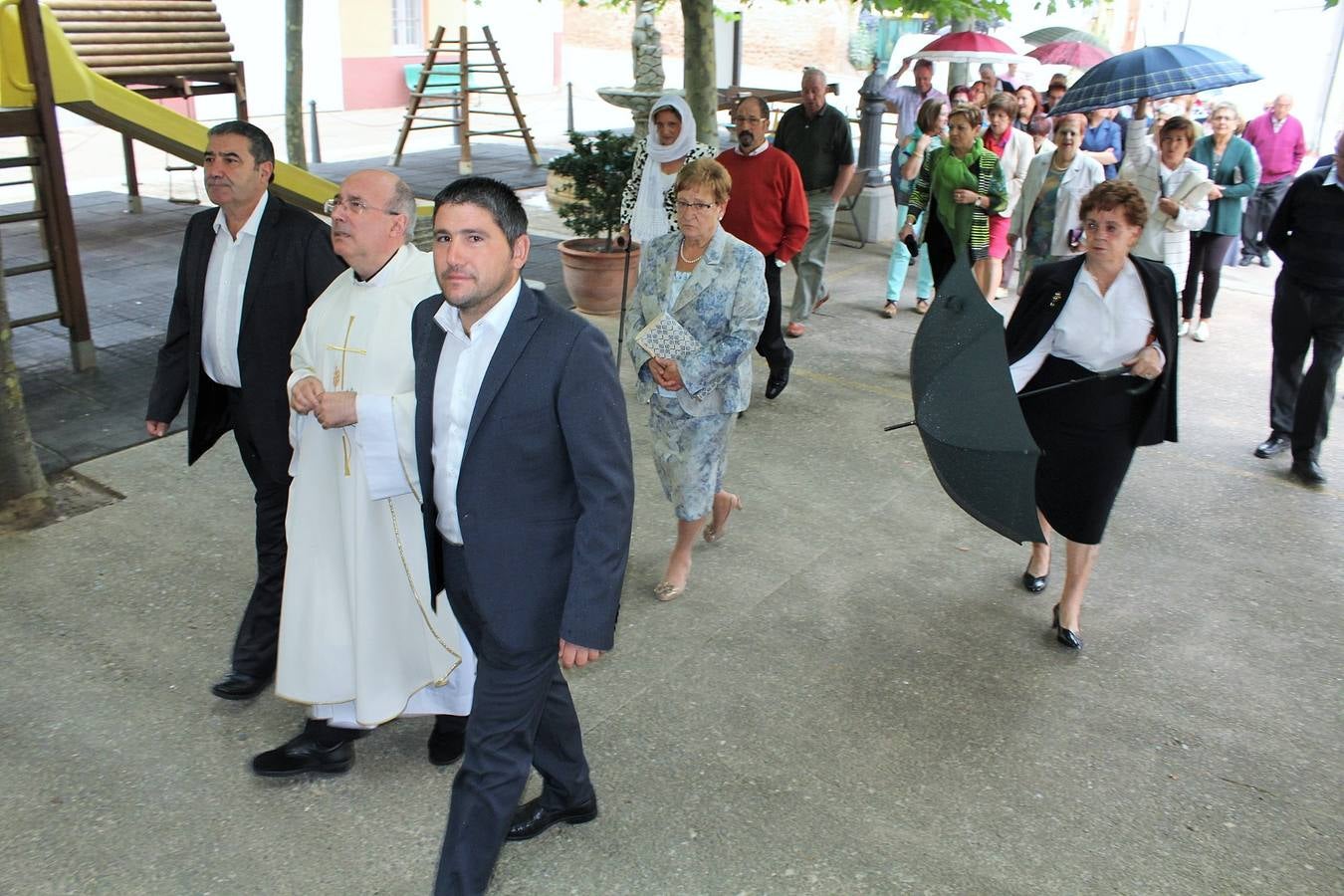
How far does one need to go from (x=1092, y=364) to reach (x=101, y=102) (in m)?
→ 7.28

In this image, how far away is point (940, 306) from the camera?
398 centimetres

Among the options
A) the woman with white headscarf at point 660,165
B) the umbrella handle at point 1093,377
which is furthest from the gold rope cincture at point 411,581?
the woman with white headscarf at point 660,165

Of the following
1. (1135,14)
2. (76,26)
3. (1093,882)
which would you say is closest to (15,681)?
(1093,882)

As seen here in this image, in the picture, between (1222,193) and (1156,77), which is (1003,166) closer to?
(1156,77)

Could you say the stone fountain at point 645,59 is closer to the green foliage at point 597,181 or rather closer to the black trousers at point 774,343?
the green foliage at point 597,181

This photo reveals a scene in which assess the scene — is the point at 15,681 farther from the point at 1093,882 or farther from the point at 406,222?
the point at 1093,882

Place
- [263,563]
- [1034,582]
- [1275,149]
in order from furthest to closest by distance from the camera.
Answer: [1275,149] < [1034,582] < [263,563]

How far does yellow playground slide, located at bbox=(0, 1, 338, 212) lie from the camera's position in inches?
285

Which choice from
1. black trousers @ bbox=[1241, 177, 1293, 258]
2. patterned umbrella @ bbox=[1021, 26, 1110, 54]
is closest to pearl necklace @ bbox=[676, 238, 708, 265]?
black trousers @ bbox=[1241, 177, 1293, 258]

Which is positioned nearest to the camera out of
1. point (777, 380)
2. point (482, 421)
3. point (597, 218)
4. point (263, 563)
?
point (482, 421)

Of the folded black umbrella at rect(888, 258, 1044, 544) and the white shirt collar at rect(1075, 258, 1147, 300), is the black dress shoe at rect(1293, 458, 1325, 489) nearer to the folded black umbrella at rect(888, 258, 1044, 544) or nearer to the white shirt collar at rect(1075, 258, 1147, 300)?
the white shirt collar at rect(1075, 258, 1147, 300)

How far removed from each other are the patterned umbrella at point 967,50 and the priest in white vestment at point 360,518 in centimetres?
1077

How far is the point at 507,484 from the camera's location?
2.81 metres

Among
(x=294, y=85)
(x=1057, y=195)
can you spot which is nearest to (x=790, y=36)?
(x=294, y=85)
